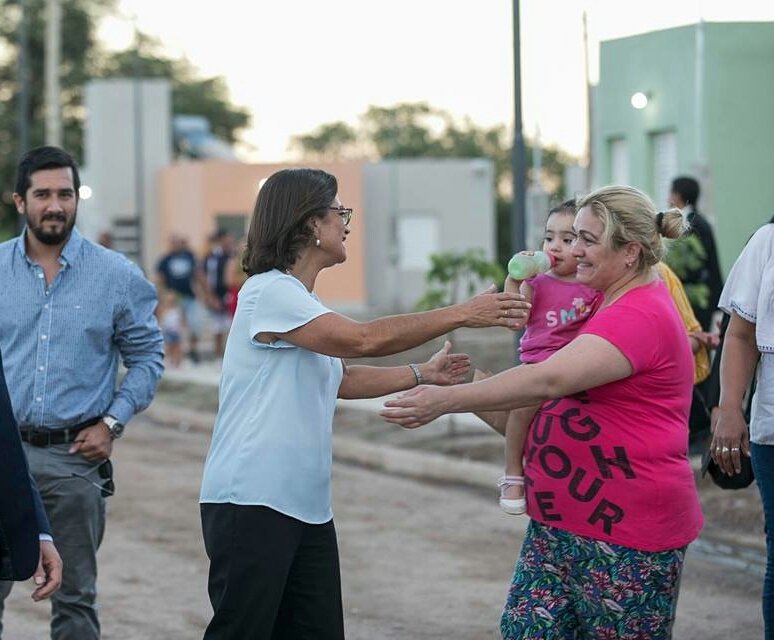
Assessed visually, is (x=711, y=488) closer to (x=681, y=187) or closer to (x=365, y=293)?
(x=681, y=187)

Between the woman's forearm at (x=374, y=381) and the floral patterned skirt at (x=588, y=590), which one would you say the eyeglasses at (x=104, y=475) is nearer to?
the woman's forearm at (x=374, y=381)

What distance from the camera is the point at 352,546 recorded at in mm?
9789

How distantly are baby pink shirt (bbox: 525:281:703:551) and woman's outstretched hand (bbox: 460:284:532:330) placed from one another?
0.20 meters

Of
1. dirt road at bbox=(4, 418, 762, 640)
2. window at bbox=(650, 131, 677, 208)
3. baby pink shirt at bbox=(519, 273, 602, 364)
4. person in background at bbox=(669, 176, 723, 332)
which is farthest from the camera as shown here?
window at bbox=(650, 131, 677, 208)

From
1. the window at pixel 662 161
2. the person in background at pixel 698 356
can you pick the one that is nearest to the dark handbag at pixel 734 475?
the person in background at pixel 698 356

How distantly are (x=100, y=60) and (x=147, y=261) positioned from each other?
77.0 ft

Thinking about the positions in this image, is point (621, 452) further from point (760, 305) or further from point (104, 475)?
point (104, 475)

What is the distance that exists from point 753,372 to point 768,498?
1.57ft

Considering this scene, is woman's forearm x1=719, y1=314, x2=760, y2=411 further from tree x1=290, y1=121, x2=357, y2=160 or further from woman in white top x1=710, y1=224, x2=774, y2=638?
tree x1=290, y1=121, x2=357, y2=160

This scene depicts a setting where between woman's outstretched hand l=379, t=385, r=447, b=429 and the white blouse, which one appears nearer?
woman's outstretched hand l=379, t=385, r=447, b=429

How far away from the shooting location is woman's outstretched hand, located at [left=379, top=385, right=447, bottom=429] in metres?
4.22

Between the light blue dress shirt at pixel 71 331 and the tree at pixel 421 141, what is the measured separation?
7267 centimetres

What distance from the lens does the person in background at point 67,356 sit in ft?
18.9

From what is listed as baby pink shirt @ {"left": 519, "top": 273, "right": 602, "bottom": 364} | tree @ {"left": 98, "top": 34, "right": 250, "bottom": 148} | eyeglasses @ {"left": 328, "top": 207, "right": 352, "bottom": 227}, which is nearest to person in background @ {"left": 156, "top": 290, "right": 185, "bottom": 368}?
baby pink shirt @ {"left": 519, "top": 273, "right": 602, "bottom": 364}
